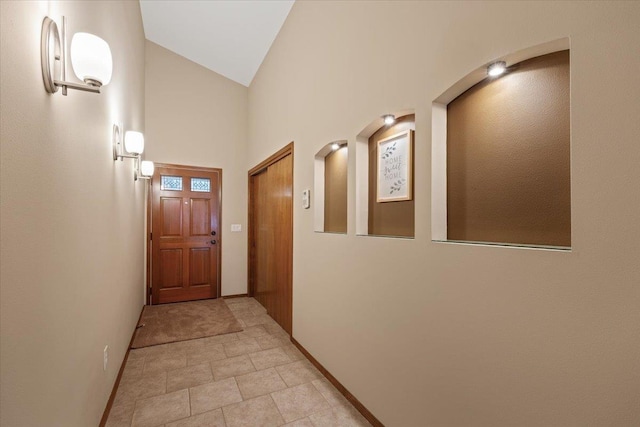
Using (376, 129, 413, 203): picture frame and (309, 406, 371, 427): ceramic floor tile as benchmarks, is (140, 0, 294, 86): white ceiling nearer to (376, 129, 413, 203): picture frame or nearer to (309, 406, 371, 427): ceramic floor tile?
(376, 129, 413, 203): picture frame

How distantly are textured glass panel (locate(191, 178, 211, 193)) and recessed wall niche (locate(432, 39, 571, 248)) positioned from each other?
4182mm

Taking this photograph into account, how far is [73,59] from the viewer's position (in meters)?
1.09

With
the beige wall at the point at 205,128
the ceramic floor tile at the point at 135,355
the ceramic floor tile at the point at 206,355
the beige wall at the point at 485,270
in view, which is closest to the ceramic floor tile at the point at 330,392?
the beige wall at the point at 485,270

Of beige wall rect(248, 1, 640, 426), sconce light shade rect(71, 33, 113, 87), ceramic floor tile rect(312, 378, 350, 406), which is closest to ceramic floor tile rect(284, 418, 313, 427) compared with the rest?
ceramic floor tile rect(312, 378, 350, 406)

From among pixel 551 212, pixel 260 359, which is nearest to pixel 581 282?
pixel 551 212

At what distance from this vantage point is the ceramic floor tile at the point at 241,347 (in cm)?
285

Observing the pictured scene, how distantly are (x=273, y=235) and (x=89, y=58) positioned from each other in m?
2.91

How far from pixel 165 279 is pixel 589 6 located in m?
5.16

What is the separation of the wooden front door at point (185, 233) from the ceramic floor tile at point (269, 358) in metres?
2.29

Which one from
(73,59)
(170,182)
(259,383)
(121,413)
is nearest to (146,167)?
(170,182)

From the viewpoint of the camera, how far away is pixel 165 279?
4469 mm

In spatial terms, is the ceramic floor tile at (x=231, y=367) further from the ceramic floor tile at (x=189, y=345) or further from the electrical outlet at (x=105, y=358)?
the electrical outlet at (x=105, y=358)

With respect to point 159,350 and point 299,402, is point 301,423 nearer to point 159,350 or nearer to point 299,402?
point 299,402

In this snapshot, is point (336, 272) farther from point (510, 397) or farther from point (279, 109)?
point (279, 109)
